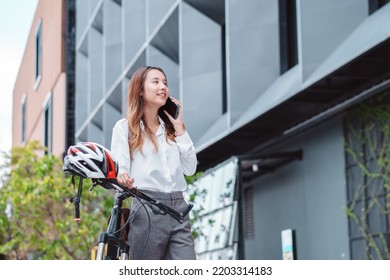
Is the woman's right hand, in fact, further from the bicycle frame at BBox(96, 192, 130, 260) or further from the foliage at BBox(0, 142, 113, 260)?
the foliage at BBox(0, 142, 113, 260)

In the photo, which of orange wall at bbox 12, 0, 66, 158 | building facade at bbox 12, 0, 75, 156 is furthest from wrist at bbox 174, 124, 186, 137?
orange wall at bbox 12, 0, 66, 158

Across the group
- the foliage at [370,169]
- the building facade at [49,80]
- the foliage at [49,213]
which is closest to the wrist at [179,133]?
the foliage at [370,169]

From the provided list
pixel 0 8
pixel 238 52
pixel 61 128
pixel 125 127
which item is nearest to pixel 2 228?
pixel 0 8

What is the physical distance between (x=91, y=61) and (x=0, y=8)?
15.5 m

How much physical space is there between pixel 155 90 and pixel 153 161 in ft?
1.05

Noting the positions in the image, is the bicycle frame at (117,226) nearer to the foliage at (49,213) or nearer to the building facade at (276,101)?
the building facade at (276,101)

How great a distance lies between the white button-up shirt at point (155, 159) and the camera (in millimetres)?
4109

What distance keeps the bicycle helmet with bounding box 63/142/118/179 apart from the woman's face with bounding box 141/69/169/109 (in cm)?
53

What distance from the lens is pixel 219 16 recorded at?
2136cm

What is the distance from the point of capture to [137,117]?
417 centimetres

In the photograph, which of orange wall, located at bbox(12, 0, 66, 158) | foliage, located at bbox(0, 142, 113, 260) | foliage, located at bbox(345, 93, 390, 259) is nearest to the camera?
foliage, located at bbox(345, 93, 390, 259)

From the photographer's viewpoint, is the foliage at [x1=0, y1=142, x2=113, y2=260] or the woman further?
the foliage at [x1=0, y1=142, x2=113, y2=260]

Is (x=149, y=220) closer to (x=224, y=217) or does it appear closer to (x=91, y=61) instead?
(x=224, y=217)

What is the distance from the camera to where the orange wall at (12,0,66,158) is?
125ft
